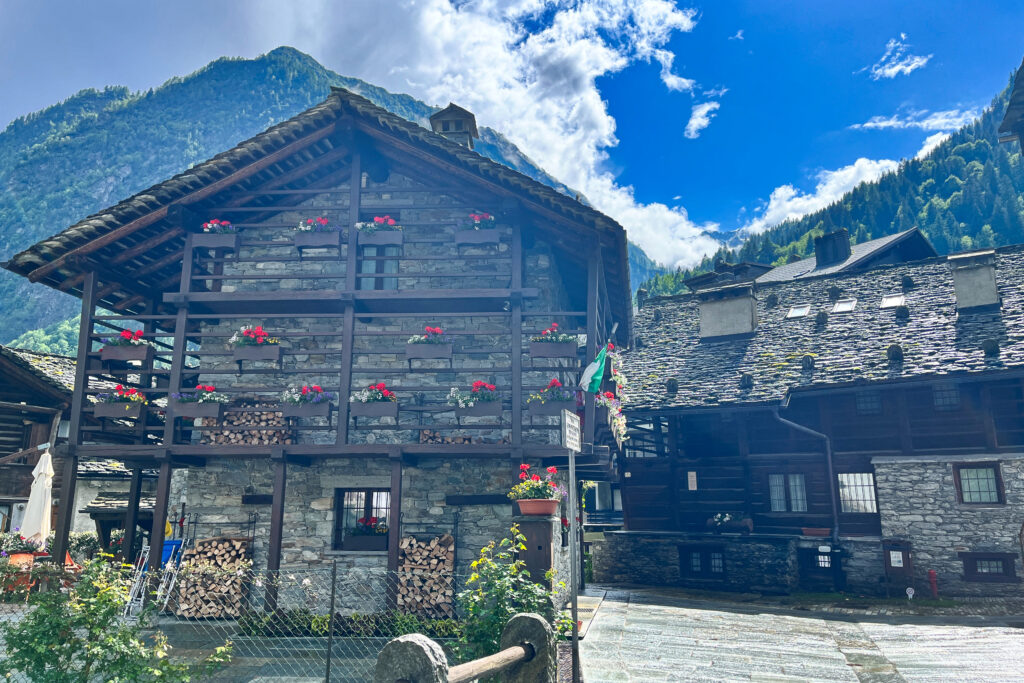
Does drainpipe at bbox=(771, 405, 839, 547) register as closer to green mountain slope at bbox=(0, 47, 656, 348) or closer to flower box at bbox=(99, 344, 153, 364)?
flower box at bbox=(99, 344, 153, 364)

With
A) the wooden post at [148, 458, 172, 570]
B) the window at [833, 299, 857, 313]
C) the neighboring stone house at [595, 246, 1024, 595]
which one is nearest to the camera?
the wooden post at [148, 458, 172, 570]

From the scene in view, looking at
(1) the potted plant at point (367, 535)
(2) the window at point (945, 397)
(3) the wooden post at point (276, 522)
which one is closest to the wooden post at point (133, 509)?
(3) the wooden post at point (276, 522)

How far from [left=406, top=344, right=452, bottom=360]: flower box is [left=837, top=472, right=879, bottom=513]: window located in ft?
42.8

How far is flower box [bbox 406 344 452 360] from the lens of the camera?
1269 centimetres

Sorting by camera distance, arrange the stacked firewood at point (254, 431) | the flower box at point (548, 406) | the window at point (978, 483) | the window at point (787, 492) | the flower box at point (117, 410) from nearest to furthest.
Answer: the flower box at point (548, 406)
the flower box at point (117, 410)
the stacked firewood at point (254, 431)
the window at point (978, 483)
the window at point (787, 492)

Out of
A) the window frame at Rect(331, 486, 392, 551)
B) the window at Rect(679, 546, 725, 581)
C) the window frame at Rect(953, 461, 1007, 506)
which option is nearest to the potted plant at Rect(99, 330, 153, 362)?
the window frame at Rect(331, 486, 392, 551)

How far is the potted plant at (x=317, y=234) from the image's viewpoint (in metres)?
13.5

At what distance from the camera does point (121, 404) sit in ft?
43.0

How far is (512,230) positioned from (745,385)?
35.2 ft

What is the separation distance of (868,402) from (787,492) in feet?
11.2

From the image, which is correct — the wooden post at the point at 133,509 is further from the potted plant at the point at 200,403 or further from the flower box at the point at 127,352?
the flower box at the point at 127,352

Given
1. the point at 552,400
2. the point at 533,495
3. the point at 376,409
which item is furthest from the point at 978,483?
the point at 376,409

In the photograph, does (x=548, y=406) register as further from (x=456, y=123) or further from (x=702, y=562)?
(x=702, y=562)

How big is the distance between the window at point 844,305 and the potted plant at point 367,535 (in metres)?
16.4
